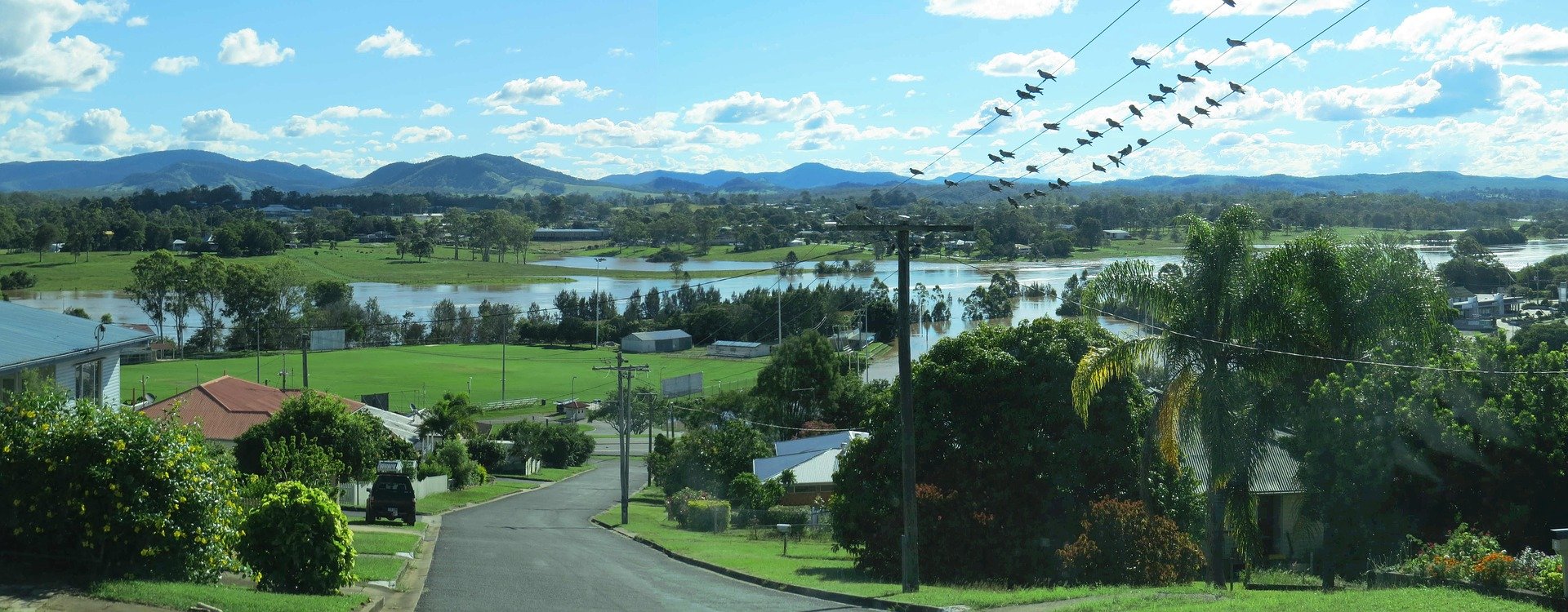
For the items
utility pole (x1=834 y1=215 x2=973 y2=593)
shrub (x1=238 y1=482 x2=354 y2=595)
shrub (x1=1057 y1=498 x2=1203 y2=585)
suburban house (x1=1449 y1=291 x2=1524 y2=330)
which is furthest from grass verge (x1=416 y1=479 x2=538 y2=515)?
suburban house (x1=1449 y1=291 x2=1524 y2=330)

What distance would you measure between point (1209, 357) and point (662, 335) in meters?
65.7

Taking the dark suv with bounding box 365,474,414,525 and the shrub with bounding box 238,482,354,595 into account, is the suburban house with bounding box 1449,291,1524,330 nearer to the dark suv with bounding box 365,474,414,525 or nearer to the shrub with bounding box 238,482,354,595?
the dark suv with bounding box 365,474,414,525

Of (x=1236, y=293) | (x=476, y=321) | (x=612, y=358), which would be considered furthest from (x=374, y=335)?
(x=1236, y=293)

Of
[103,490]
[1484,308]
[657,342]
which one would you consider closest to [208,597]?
[103,490]

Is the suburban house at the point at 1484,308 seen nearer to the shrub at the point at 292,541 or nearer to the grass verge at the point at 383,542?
the grass verge at the point at 383,542

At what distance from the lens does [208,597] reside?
11422mm

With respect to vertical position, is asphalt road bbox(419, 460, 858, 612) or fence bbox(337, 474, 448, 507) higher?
asphalt road bbox(419, 460, 858, 612)

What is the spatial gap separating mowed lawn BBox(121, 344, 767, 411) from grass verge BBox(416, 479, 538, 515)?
21.9 m

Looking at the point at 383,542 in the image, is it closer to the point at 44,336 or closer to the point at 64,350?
the point at 64,350

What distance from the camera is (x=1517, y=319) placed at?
44.1m

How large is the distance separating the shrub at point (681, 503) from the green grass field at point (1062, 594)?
776 centimetres

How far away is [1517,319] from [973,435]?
31.1 meters

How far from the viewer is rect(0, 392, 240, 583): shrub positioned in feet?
37.3

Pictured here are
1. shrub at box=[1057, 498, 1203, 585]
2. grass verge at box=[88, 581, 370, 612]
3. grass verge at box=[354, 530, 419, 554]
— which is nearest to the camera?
grass verge at box=[88, 581, 370, 612]
